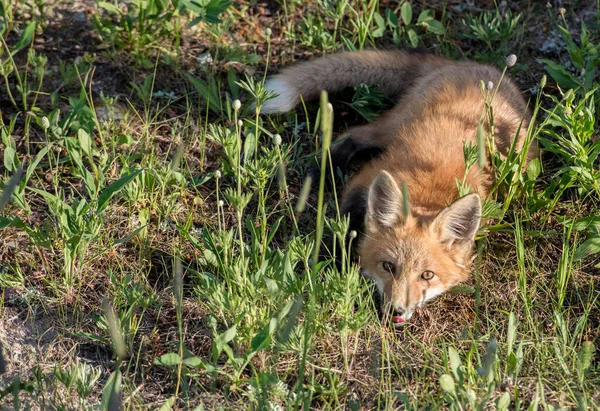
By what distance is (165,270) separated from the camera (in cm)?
398

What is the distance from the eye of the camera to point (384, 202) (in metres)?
3.91

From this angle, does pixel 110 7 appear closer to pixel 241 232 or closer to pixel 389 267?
pixel 241 232

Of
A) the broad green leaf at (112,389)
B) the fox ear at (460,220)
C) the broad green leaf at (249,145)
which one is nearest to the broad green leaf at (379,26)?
the broad green leaf at (249,145)

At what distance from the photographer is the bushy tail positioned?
477 cm

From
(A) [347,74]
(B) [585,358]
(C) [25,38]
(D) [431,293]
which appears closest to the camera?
(B) [585,358]

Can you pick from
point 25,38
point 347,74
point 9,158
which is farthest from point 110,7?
point 347,74

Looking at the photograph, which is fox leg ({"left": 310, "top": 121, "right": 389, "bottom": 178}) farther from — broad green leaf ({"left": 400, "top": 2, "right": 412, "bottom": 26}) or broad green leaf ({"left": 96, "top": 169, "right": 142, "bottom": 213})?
broad green leaf ({"left": 96, "top": 169, "right": 142, "bottom": 213})

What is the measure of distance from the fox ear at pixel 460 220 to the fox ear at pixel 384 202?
218 mm

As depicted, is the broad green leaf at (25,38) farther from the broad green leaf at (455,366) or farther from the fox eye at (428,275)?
the broad green leaf at (455,366)

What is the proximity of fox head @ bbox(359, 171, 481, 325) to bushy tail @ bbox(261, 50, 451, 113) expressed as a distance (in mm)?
1171

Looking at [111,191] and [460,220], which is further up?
[111,191]

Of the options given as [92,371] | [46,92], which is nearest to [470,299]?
[92,371]

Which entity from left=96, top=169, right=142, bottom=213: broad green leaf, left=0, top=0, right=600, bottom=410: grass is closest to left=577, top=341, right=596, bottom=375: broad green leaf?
left=0, top=0, right=600, bottom=410: grass

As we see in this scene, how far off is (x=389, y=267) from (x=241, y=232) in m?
0.81
